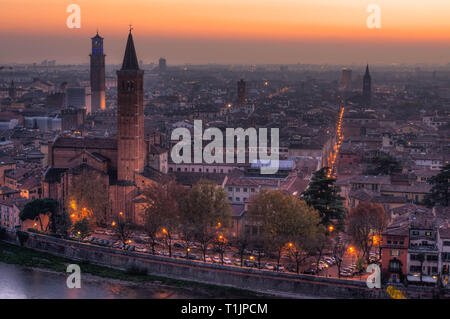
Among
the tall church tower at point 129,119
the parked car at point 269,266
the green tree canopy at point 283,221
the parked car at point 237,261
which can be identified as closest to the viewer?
the parked car at point 269,266

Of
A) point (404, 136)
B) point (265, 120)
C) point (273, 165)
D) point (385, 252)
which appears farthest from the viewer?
point (265, 120)

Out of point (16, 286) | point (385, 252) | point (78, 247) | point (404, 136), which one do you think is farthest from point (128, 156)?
point (404, 136)

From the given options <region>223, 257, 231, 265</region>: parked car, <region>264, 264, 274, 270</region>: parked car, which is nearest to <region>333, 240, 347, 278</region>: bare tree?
<region>264, 264, 274, 270</region>: parked car

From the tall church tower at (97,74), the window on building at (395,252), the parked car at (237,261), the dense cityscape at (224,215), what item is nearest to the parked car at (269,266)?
the dense cityscape at (224,215)

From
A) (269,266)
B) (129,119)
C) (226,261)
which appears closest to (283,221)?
(269,266)

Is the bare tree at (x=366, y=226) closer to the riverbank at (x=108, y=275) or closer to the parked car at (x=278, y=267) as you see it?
the parked car at (x=278, y=267)
